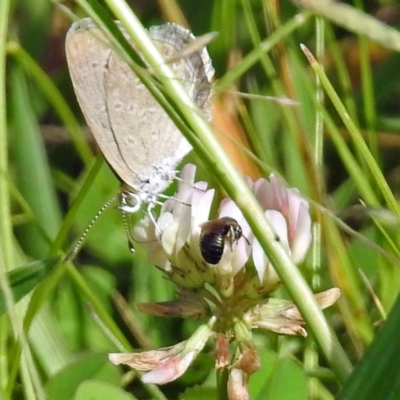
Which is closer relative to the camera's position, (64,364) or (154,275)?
(64,364)

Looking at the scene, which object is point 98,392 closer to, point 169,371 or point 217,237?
point 169,371

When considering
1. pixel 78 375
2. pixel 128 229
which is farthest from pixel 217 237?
pixel 128 229

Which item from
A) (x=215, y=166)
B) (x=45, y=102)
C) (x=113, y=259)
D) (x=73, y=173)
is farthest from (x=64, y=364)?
(x=45, y=102)

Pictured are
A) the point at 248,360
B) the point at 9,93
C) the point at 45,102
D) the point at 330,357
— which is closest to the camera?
the point at 330,357

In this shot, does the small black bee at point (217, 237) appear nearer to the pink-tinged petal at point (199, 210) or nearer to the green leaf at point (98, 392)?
the pink-tinged petal at point (199, 210)

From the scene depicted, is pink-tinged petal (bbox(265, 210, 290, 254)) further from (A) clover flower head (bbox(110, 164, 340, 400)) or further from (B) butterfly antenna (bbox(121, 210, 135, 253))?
(B) butterfly antenna (bbox(121, 210, 135, 253))

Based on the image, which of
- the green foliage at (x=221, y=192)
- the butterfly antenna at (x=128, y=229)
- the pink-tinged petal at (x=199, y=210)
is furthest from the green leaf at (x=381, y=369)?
the butterfly antenna at (x=128, y=229)

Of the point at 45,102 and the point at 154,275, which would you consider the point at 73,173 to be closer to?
the point at 45,102
